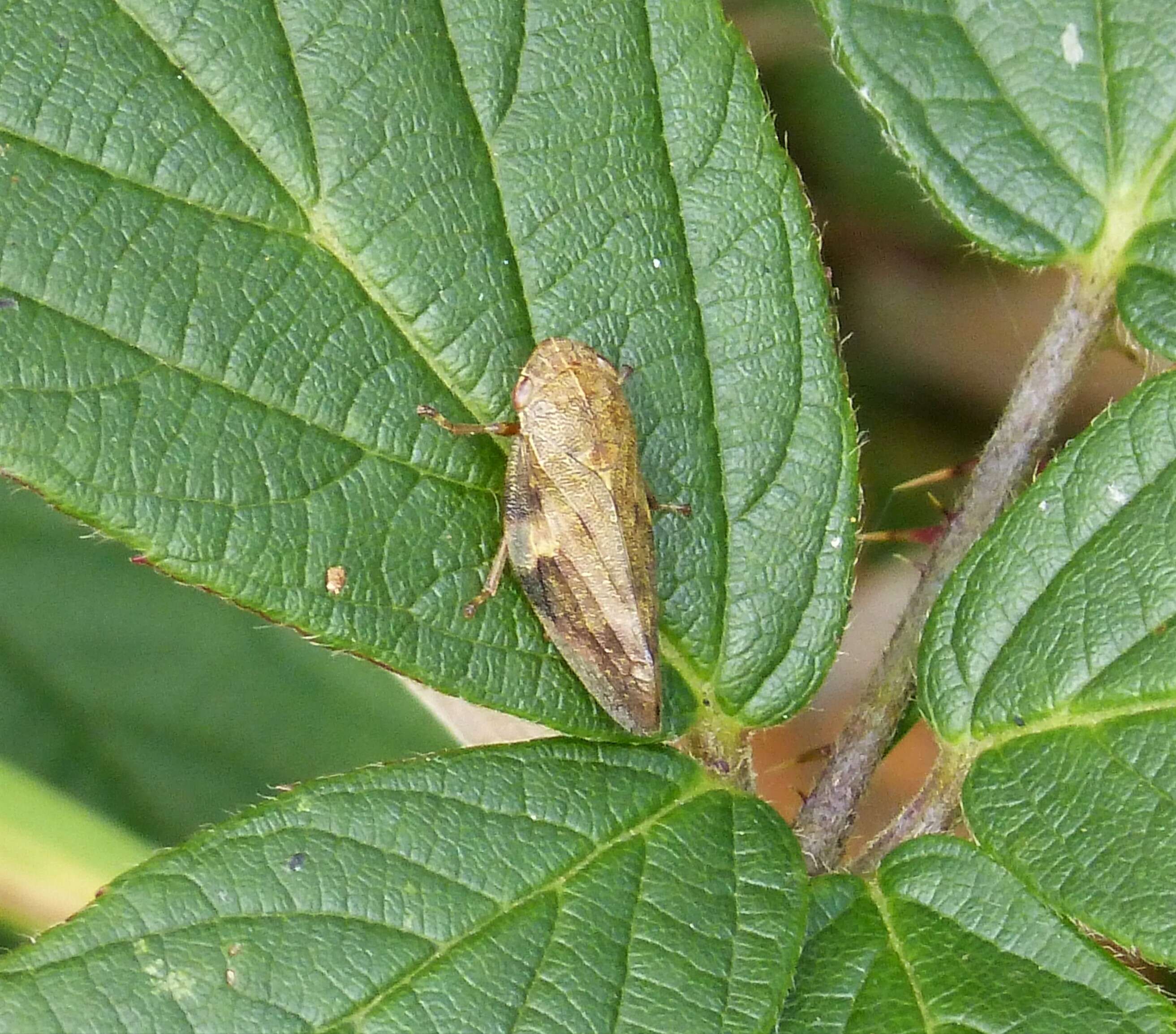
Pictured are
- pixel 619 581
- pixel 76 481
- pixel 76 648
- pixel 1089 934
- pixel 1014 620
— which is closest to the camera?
pixel 76 481

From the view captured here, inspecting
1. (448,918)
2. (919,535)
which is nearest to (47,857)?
(448,918)

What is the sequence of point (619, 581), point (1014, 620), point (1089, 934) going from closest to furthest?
point (1089, 934), point (1014, 620), point (619, 581)

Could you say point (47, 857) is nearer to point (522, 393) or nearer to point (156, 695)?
point (156, 695)

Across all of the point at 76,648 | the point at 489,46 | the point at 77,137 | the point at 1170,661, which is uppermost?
the point at 489,46

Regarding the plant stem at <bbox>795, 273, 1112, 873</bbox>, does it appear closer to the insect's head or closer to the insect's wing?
the insect's wing

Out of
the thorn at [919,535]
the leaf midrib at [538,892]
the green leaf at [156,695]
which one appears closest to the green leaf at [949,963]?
the leaf midrib at [538,892]

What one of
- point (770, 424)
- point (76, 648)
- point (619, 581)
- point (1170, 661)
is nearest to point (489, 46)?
point (770, 424)

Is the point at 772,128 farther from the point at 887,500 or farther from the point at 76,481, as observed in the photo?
the point at 887,500
